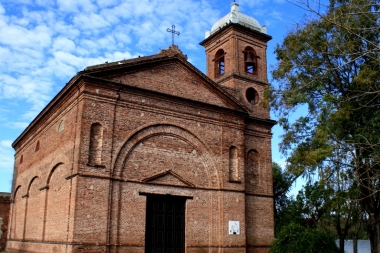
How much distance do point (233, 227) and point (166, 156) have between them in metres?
4.24

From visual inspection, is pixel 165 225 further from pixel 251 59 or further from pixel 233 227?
pixel 251 59

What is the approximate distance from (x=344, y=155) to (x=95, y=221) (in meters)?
8.90

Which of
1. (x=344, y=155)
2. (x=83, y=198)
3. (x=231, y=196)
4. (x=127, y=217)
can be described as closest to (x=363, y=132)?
(x=344, y=155)

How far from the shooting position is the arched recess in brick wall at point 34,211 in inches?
712

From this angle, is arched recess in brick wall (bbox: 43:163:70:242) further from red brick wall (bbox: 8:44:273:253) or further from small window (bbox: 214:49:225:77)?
small window (bbox: 214:49:225:77)

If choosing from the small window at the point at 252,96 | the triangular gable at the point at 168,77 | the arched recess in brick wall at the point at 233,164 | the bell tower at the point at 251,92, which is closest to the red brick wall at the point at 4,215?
the triangular gable at the point at 168,77

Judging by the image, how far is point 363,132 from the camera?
14.2 metres

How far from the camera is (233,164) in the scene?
1891cm

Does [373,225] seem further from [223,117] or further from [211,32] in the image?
[211,32]

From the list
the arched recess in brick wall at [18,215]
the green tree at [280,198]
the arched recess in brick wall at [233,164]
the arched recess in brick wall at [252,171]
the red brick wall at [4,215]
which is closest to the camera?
the arched recess in brick wall at [233,164]

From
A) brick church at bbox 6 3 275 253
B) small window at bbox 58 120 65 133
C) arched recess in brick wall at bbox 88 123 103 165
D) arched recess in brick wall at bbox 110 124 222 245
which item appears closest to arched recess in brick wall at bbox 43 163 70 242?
brick church at bbox 6 3 275 253

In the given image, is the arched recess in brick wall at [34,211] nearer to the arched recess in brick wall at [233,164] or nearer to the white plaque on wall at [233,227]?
the white plaque on wall at [233,227]

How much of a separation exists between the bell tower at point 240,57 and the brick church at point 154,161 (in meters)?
0.07

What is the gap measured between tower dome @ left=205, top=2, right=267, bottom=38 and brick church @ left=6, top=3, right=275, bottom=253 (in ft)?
0.41
